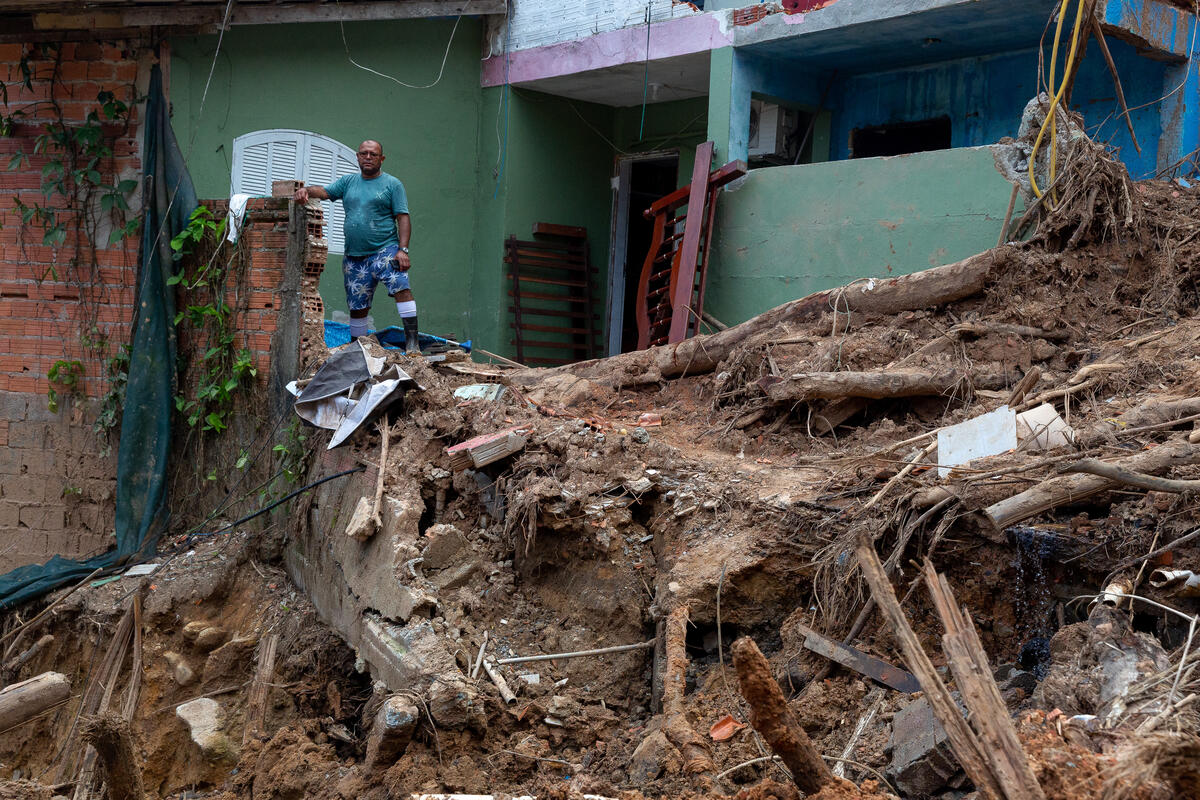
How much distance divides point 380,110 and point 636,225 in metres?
3.39

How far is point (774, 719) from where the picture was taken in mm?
3561

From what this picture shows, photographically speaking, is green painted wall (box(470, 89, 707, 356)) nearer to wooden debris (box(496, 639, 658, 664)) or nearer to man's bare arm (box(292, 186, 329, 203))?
man's bare arm (box(292, 186, 329, 203))

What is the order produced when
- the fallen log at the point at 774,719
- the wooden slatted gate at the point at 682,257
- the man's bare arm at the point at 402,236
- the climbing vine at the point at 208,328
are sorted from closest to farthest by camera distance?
the fallen log at the point at 774,719
the climbing vine at the point at 208,328
the man's bare arm at the point at 402,236
the wooden slatted gate at the point at 682,257

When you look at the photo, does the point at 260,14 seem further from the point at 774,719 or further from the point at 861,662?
the point at 774,719

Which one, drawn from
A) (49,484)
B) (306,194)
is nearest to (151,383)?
(49,484)

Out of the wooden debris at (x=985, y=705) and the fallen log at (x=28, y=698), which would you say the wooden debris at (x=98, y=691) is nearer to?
the fallen log at (x=28, y=698)

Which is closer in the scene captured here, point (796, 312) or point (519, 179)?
point (796, 312)

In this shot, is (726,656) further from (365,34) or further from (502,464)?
(365,34)

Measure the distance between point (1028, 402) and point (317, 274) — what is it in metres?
5.02

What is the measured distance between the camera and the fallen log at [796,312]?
7.41 m

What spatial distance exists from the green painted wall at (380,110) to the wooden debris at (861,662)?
7610mm

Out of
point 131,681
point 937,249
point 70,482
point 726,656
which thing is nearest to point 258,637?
point 131,681

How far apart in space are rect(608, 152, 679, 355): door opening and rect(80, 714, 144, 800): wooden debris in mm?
8534

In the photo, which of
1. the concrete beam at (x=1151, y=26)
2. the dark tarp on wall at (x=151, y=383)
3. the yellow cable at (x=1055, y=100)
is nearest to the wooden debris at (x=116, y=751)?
the dark tarp on wall at (x=151, y=383)
